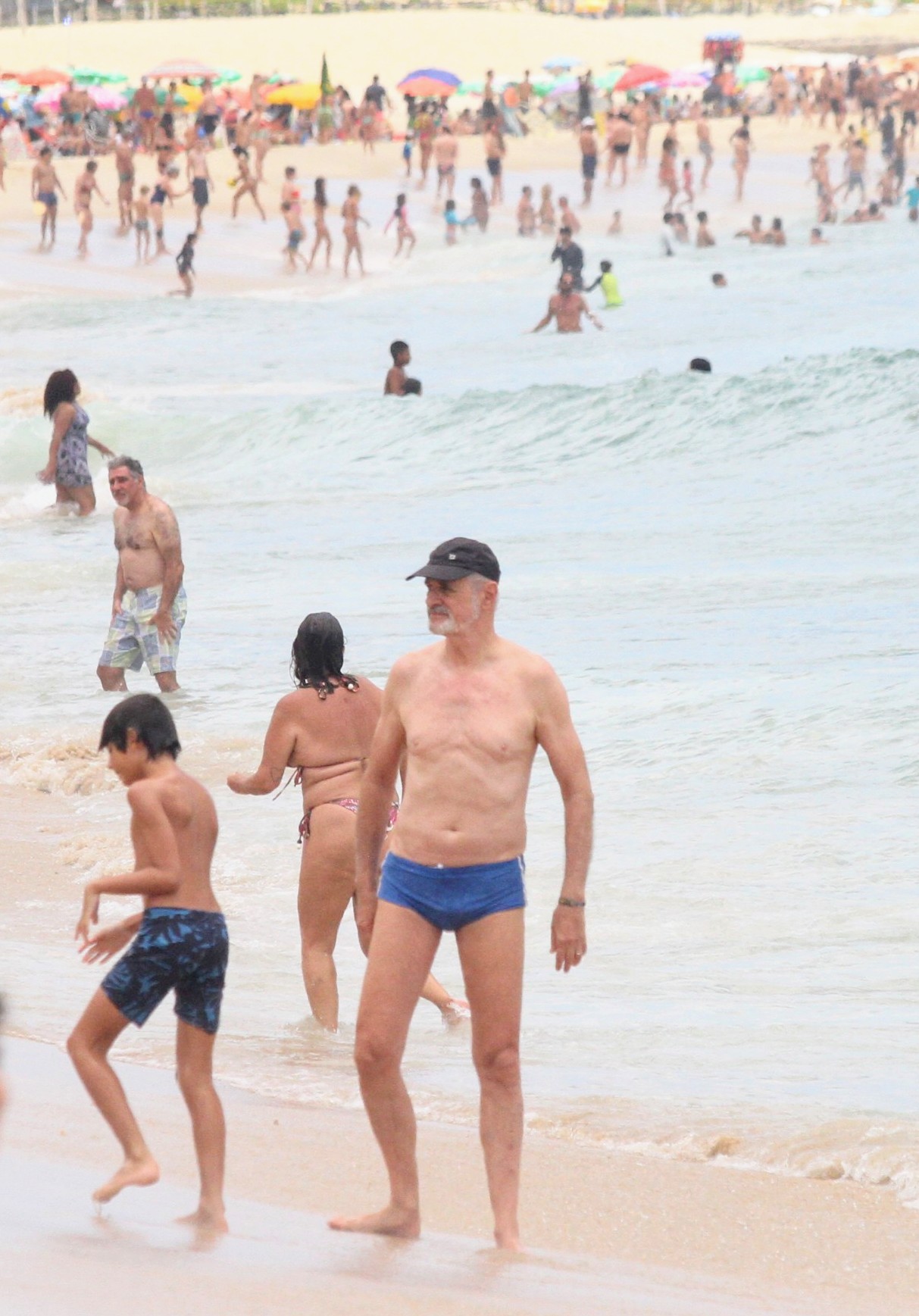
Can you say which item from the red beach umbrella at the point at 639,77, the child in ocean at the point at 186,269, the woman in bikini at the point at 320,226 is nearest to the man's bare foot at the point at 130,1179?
the child in ocean at the point at 186,269

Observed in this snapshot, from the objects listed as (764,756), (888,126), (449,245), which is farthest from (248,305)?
(764,756)

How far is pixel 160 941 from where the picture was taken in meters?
4.25

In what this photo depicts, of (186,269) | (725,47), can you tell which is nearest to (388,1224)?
(186,269)

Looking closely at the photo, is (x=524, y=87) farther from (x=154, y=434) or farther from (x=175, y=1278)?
(x=175, y=1278)

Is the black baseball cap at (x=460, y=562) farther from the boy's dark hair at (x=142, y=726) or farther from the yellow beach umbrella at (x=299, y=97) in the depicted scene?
the yellow beach umbrella at (x=299, y=97)

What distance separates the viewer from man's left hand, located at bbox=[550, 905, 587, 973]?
4371mm

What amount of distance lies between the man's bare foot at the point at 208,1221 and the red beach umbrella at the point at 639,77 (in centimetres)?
4781

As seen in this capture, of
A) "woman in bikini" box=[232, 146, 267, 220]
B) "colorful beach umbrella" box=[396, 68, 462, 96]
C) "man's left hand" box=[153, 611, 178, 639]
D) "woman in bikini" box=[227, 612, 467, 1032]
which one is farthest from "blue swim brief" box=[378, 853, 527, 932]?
"colorful beach umbrella" box=[396, 68, 462, 96]

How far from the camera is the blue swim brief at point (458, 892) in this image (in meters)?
4.30

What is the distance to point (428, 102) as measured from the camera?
146ft

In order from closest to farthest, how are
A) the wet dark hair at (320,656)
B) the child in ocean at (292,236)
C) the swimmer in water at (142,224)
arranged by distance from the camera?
the wet dark hair at (320,656) → the swimmer in water at (142,224) → the child in ocean at (292,236)

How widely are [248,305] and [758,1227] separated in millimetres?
28965

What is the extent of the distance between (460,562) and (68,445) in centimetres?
1175

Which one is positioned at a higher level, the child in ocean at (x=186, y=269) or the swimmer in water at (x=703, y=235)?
the swimmer in water at (x=703, y=235)
